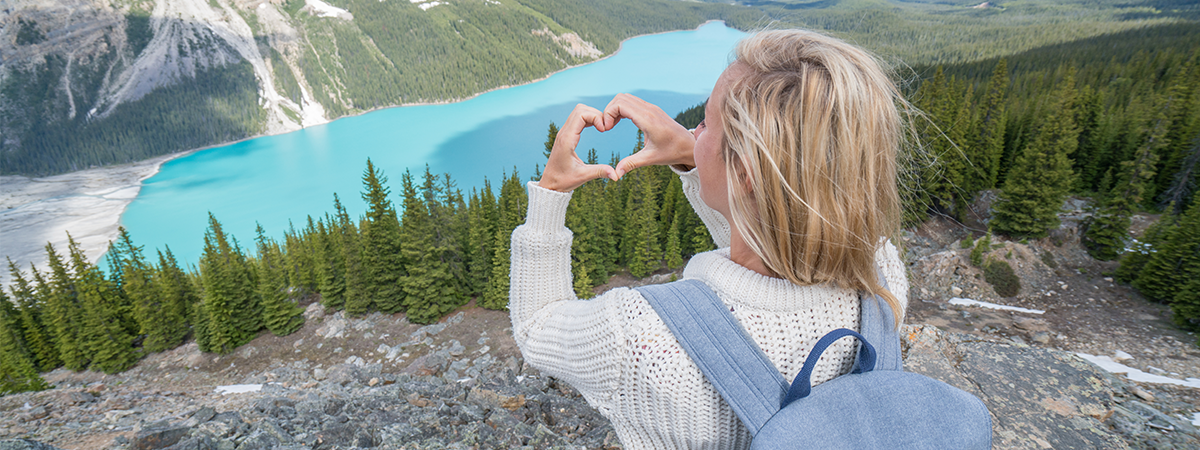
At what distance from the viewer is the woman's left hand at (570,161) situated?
1818 mm

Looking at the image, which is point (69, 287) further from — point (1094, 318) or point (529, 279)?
point (1094, 318)

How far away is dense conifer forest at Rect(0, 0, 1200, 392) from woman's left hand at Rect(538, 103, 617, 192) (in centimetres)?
2530

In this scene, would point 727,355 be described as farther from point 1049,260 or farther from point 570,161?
point 1049,260

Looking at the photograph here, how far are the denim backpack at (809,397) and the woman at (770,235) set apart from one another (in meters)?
0.07

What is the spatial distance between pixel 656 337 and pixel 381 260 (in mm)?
32299

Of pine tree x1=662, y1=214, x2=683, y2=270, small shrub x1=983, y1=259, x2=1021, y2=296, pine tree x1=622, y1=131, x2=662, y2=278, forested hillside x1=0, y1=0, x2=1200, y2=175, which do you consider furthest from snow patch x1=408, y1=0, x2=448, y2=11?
small shrub x1=983, y1=259, x2=1021, y2=296

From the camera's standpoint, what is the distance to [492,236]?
32438 mm

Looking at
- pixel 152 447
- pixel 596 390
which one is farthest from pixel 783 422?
pixel 152 447

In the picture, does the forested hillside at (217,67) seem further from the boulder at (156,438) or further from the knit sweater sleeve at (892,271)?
the knit sweater sleeve at (892,271)

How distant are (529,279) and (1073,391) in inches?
350

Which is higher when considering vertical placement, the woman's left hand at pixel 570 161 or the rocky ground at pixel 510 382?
the woman's left hand at pixel 570 161

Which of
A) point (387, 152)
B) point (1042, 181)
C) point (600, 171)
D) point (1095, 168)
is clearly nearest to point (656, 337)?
point (600, 171)

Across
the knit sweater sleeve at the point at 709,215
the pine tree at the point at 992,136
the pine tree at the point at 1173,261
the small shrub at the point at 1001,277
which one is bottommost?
the small shrub at the point at 1001,277

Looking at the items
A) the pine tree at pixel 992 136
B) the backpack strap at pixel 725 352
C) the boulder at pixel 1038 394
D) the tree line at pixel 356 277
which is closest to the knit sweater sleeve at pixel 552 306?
the backpack strap at pixel 725 352
